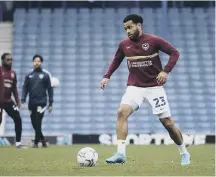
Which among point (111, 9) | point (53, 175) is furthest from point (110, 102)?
point (53, 175)

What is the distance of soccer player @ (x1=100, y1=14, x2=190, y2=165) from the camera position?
278 inches

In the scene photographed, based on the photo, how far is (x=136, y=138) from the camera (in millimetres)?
16719

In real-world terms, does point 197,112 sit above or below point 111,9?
below

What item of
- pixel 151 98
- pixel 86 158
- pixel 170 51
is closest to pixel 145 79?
pixel 151 98

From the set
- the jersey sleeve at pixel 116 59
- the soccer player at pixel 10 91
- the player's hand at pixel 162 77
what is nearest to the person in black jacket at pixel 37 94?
the soccer player at pixel 10 91

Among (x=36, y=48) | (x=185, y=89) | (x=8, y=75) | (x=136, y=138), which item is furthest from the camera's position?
(x=36, y=48)

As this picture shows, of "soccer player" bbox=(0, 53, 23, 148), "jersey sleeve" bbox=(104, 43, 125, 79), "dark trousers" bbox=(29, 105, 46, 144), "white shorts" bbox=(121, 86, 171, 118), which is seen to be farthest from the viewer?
"dark trousers" bbox=(29, 105, 46, 144)

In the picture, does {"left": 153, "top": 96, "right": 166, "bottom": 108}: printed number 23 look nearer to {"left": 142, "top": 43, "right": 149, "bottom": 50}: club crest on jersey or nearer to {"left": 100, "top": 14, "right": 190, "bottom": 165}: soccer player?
{"left": 100, "top": 14, "right": 190, "bottom": 165}: soccer player

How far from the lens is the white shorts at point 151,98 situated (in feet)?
23.1

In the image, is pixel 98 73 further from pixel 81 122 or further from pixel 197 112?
pixel 197 112

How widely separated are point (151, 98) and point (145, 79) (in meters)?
0.28

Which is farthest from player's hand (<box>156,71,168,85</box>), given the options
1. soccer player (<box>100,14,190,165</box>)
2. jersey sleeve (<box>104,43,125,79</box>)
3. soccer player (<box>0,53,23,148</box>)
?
soccer player (<box>0,53,23,148</box>)

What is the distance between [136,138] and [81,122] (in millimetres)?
3426

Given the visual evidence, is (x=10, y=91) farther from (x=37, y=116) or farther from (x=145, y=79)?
(x=145, y=79)
